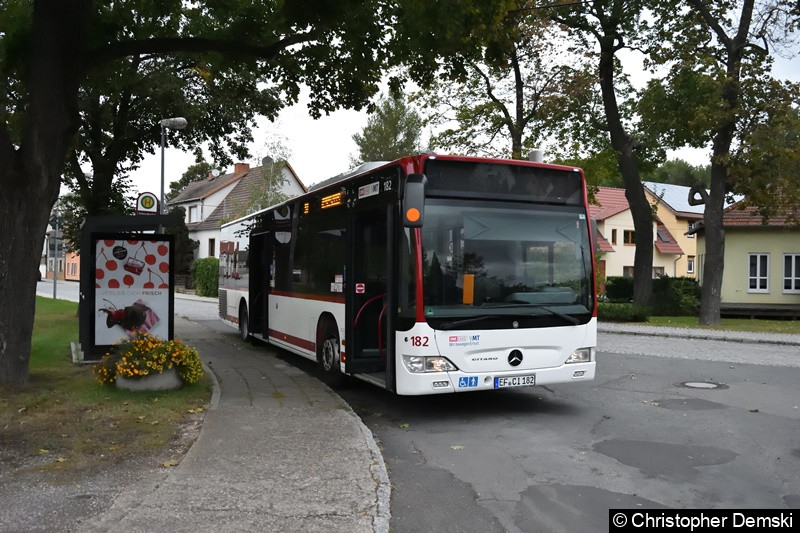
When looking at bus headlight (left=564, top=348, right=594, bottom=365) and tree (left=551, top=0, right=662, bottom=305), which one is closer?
bus headlight (left=564, top=348, right=594, bottom=365)

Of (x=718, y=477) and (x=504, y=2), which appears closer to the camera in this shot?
(x=718, y=477)

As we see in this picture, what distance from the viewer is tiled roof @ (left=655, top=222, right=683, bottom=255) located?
6103 cm

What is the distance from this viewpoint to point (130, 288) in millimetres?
12008

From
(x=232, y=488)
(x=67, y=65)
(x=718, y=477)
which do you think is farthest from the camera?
(x=67, y=65)

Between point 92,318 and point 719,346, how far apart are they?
555 inches

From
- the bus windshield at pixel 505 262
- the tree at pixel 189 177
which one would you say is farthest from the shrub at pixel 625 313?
the tree at pixel 189 177

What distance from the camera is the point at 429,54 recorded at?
35.6ft

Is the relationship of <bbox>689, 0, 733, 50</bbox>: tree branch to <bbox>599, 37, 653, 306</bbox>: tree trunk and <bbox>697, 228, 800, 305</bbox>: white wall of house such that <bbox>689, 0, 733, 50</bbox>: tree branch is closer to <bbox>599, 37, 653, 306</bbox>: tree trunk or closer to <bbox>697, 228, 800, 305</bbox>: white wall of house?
<bbox>599, 37, 653, 306</bbox>: tree trunk

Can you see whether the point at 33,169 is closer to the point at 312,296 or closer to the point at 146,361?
the point at 146,361

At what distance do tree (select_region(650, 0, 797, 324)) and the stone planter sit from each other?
63.8 ft

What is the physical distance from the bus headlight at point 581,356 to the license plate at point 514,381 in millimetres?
543

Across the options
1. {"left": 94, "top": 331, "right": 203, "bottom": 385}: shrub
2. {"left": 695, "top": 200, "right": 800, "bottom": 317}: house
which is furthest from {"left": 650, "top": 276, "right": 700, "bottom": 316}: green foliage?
{"left": 94, "top": 331, "right": 203, "bottom": 385}: shrub

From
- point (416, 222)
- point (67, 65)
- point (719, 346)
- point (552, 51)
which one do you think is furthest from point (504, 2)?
point (552, 51)

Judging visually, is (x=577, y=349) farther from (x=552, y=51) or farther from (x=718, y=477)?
(x=552, y=51)
